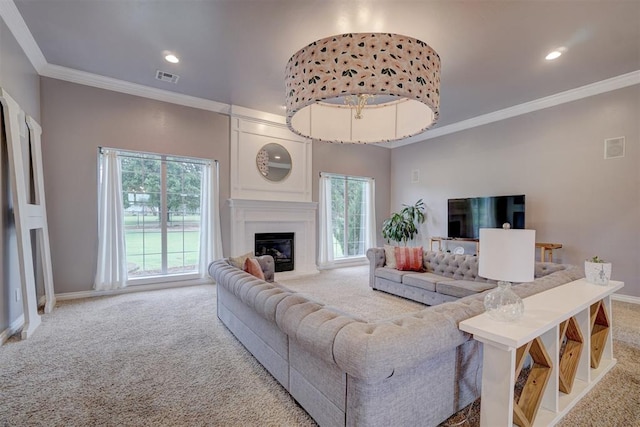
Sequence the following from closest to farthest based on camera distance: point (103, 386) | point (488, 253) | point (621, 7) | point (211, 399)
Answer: point (488, 253), point (211, 399), point (103, 386), point (621, 7)

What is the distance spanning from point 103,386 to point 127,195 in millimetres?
3268

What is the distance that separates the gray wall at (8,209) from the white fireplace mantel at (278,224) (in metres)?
2.73

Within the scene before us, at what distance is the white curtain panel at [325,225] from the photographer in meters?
6.39

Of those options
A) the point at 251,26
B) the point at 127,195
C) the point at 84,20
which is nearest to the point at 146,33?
the point at 84,20

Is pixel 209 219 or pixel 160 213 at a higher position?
pixel 160 213

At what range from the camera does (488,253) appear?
5.34 ft

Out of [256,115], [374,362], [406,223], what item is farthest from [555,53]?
[256,115]

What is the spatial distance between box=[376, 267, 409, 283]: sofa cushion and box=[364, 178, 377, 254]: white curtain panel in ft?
8.77

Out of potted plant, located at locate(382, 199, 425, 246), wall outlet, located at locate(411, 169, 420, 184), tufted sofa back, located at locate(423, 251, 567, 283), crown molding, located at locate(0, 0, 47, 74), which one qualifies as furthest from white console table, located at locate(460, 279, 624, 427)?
crown molding, located at locate(0, 0, 47, 74)

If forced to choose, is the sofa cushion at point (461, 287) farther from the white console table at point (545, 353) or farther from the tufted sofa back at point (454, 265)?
the white console table at point (545, 353)

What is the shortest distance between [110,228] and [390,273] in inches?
169

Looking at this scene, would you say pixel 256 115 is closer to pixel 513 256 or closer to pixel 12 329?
pixel 12 329

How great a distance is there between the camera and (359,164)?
7.00 m

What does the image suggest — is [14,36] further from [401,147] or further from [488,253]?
[401,147]
